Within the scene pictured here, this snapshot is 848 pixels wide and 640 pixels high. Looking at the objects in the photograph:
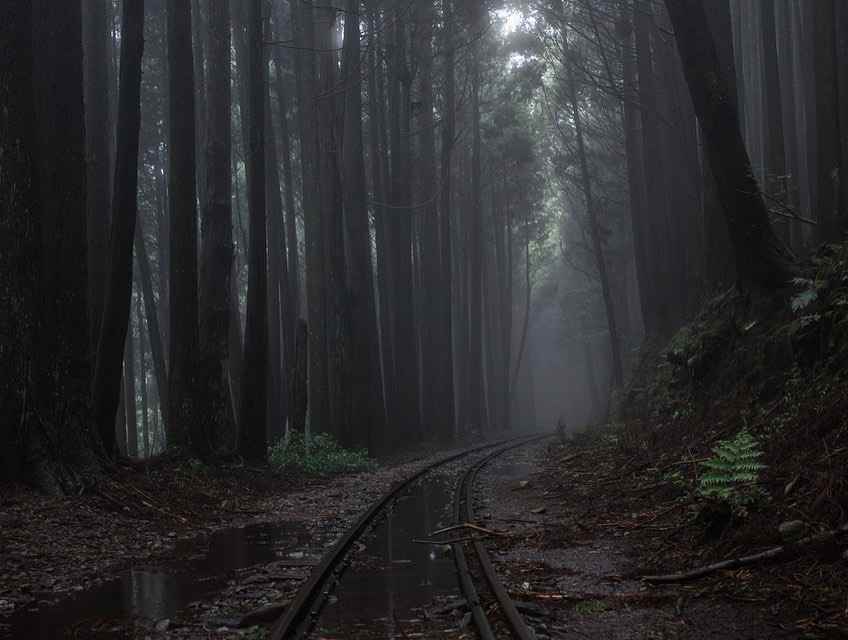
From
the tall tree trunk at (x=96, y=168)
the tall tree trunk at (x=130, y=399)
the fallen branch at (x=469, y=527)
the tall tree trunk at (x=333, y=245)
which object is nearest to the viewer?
the fallen branch at (x=469, y=527)

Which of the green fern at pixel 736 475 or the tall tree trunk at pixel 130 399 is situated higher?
the tall tree trunk at pixel 130 399

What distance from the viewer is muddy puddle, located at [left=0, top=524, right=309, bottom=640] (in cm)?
568

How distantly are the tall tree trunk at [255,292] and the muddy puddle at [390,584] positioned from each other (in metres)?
6.08

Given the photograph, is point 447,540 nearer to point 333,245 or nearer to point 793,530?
point 793,530

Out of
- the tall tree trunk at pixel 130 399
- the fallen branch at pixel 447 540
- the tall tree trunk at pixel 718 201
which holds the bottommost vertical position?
the fallen branch at pixel 447 540

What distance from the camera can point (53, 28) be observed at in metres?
10.8

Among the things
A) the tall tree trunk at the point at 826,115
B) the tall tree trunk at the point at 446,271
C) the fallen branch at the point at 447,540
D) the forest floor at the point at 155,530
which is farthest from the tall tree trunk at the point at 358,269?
the fallen branch at the point at 447,540

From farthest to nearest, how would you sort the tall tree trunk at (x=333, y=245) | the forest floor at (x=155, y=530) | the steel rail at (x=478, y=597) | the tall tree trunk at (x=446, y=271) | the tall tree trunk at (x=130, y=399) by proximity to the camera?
the tall tree trunk at (x=446, y=271)
the tall tree trunk at (x=130, y=399)
the tall tree trunk at (x=333, y=245)
the forest floor at (x=155, y=530)
the steel rail at (x=478, y=597)

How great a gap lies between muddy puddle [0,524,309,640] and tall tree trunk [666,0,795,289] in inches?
252

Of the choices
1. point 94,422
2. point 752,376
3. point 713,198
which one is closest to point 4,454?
point 94,422

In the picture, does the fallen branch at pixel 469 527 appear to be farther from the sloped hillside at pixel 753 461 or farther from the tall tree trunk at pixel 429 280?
the tall tree trunk at pixel 429 280

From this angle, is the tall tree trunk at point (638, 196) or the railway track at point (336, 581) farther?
the tall tree trunk at point (638, 196)

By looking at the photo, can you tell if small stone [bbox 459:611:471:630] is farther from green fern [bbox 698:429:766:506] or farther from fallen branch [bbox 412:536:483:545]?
fallen branch [bbox 412:536:483:545]

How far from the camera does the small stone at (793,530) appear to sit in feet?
20.1
